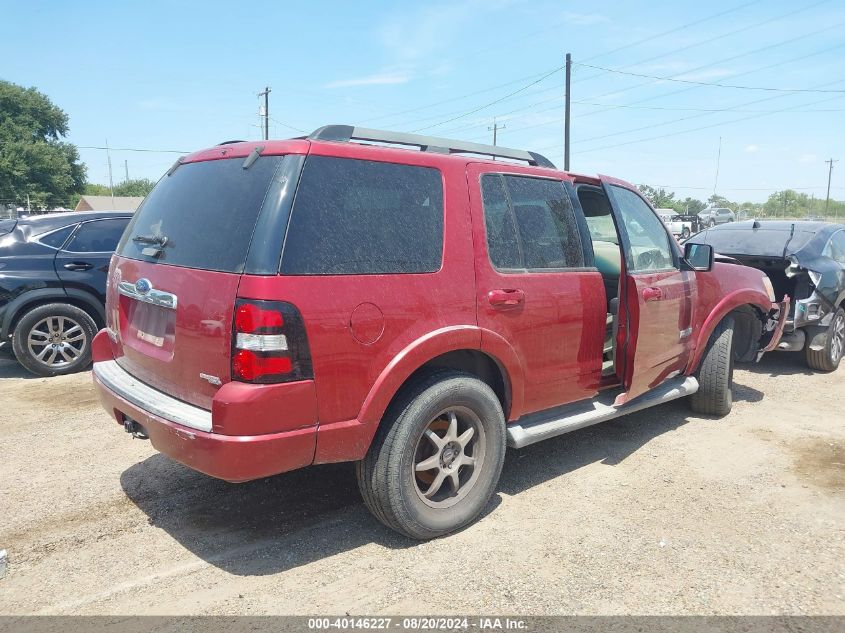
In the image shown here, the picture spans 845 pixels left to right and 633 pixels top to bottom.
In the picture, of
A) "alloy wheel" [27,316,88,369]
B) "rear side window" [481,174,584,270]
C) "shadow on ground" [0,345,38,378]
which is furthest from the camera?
"shadow on ground" [0,345,38,378]

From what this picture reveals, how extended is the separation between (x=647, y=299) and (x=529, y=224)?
3.69 ft

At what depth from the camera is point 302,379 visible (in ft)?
8.88

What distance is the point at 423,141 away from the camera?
3510 mm

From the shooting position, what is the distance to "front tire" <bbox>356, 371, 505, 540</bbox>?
304 centimetres

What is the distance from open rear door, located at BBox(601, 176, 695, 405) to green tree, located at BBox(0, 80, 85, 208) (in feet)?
196

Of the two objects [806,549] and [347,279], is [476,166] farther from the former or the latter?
[806,549]

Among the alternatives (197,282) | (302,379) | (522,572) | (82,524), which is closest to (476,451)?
(522,572)

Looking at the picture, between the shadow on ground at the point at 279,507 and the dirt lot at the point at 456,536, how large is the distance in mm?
13

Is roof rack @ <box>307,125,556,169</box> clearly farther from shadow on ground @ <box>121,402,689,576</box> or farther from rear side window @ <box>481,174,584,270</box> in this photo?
shadow on ground @ <box>121,402,689,576</box>

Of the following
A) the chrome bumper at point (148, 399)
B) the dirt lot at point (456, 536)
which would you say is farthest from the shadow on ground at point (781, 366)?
the chrome bumper at point (148, 399)

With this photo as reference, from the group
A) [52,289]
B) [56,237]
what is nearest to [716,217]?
[56,237]

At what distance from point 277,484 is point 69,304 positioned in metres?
4.32

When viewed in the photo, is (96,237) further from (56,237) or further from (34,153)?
(34,153)

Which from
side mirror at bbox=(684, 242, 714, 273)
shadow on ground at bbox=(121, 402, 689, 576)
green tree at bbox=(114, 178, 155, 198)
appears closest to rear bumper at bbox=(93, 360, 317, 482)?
shadow on ground at bbox=(121, 402, 689, 576)
